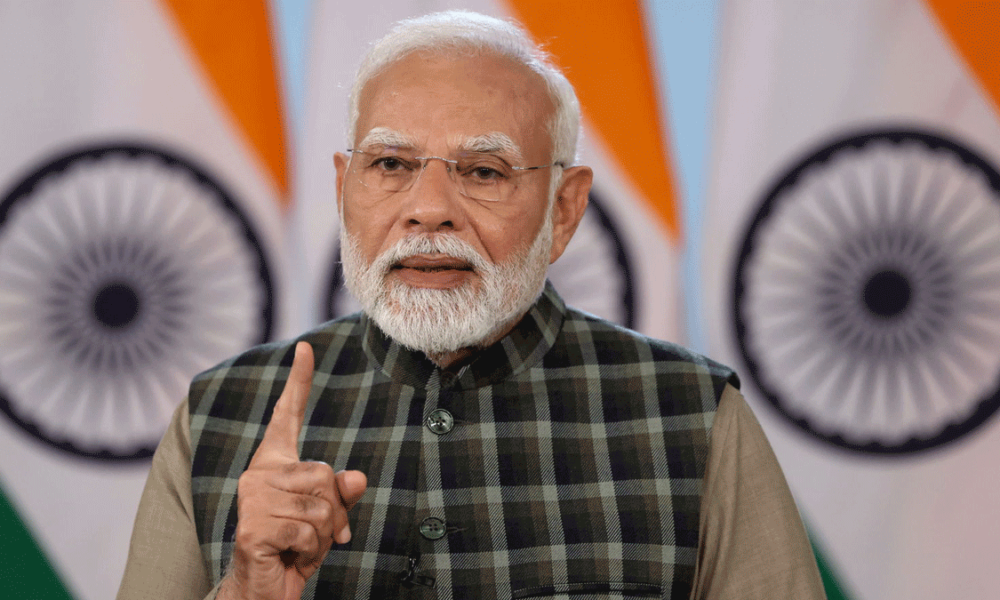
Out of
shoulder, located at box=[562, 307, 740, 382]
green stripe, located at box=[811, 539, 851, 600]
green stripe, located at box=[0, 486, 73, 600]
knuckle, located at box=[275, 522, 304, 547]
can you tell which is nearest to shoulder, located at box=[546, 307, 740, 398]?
shoulder, located at box=[562, 307, 740, 382]

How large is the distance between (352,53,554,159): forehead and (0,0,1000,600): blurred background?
39.2 inches

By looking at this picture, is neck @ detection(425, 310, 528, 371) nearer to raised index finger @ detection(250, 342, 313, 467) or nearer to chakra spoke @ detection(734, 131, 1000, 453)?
raised index finger @ detection(250, 342, 313, 467)

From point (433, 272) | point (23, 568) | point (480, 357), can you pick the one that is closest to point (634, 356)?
point (480, 357)

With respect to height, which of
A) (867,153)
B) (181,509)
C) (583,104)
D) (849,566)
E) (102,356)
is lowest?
(849,566)

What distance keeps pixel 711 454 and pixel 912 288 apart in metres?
1.26

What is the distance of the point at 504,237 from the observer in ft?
4.42

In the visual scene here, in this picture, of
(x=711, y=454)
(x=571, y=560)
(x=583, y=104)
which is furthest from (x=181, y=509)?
(x=583, y=104)

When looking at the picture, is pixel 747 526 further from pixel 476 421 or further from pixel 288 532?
pixel 288 532

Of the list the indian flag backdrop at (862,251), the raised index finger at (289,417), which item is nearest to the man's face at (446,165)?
the raised index finger at (289,417)

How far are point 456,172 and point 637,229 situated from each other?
1096 millimetres

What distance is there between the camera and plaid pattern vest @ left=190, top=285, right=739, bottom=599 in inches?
50.3

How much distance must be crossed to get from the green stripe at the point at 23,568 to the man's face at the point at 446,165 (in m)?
1.59

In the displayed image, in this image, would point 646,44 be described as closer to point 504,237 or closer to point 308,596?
point 504,237

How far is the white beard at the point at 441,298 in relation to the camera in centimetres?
130
